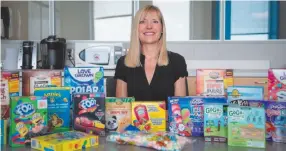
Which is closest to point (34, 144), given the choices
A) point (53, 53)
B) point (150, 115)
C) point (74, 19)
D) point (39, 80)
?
point (150, 115)

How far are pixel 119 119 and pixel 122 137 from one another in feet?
0.50

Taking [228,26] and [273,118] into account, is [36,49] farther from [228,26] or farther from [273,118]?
[273,118]

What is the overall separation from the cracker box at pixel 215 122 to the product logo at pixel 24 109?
2.02ft

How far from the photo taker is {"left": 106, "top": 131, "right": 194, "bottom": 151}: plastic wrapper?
0.99 meters

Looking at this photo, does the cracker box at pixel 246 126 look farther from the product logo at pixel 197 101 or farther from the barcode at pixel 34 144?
the barcode at pixel 34 144

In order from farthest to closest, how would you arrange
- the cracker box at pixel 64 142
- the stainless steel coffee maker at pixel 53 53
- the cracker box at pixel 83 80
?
the stainless steel coffee maker at pixel 53 53
the cracker box at pixel 83 80
the cracker box at pixel 64 142

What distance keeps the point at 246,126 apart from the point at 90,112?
565 mm

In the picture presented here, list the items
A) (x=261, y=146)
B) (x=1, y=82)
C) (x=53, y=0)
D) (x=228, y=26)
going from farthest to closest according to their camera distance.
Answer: (x=228, y=26) < (x=53, y=0) < (x=1, y=82) < (x=261, y=146)

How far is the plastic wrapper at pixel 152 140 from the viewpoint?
99cm

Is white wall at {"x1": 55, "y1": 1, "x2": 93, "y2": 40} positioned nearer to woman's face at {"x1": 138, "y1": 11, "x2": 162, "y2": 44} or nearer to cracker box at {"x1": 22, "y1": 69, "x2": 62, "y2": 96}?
woman's face at {"x1": 138, "y1": 11, "x2": 162, "y2": 44}

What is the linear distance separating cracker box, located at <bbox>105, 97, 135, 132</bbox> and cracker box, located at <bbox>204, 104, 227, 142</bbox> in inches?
11.7

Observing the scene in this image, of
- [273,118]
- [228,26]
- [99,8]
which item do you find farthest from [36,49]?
[273,118]

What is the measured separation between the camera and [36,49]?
128 inches

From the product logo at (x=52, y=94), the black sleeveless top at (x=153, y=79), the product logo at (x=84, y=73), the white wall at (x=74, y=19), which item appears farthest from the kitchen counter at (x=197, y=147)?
the white wall at (x=74, y=19)
